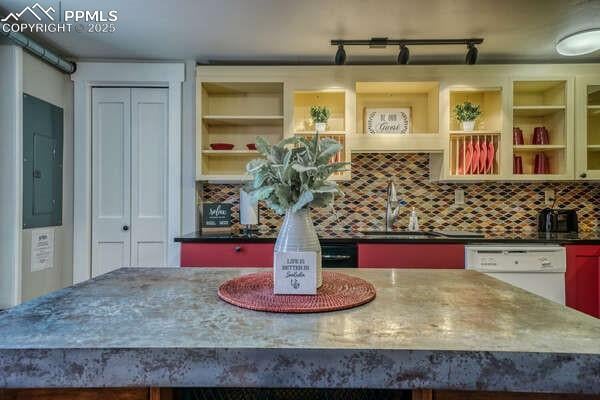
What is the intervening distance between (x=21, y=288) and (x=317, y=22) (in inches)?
113

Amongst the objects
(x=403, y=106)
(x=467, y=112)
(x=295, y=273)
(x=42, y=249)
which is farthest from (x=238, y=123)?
(x=295, y=273)

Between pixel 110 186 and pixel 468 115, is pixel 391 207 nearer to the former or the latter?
pixel 468 115

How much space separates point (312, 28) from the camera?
2639 mm

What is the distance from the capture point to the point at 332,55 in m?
3.14

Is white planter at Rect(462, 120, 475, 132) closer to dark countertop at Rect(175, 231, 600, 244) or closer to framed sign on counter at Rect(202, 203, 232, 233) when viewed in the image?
dark countertop at Rect(175, 231, 600, 244)

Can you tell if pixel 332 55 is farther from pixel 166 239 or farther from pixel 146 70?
pixel 166 239

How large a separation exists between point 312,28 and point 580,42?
5.70 ft

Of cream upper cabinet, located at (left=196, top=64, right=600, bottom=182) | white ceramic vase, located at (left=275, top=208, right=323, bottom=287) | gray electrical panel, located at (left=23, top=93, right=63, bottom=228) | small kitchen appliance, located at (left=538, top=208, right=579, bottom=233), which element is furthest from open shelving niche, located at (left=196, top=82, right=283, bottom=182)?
small kitchen appliance, located at (left=538, top=208, right=579, bottom=233)

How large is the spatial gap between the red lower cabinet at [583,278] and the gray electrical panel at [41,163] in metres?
4.04

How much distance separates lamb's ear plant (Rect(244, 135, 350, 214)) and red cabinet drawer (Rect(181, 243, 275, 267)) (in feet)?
5.27

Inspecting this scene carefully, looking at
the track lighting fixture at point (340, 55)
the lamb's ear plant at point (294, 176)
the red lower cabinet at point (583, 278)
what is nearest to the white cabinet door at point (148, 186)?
the track lighting fixture at point (340, 55)

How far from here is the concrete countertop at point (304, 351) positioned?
79 centimetres

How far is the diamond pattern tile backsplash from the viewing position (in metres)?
3.33

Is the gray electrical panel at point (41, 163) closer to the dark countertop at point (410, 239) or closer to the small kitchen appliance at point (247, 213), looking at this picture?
the dark countertop at point (410, 239)
